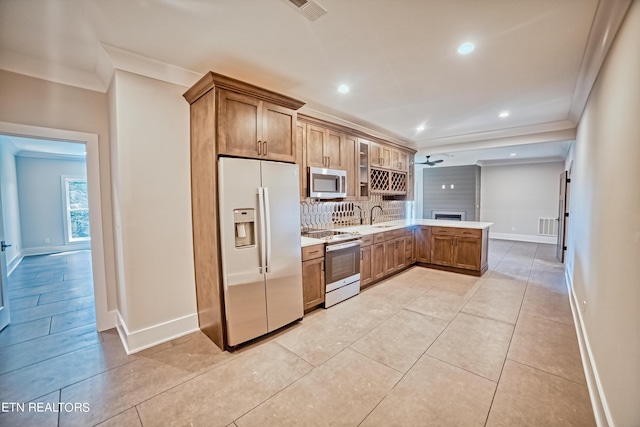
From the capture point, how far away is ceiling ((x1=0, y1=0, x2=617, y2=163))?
71.2 inches

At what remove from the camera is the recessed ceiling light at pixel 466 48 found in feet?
7.32

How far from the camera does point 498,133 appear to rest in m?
5.11

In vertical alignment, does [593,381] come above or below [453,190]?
below

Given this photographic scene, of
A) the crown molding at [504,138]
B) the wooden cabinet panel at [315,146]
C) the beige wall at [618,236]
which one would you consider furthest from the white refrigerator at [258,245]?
the crown molding at [504,138]

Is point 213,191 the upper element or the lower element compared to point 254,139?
lower

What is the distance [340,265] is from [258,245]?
4.53 feet

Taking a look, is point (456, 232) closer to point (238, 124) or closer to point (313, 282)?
point (313, 282)

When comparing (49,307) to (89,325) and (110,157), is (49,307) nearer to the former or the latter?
(89,325)

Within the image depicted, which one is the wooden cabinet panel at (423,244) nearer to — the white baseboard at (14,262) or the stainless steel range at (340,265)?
the stainless steel range at (340,265)

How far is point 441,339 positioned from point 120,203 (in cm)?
347

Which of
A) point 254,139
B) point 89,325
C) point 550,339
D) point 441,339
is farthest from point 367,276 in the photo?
point 89,325

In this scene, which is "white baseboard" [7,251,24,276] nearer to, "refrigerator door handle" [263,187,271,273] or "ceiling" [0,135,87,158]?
"ceiling" [0,135,87,158]

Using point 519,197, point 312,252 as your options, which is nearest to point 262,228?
point 312,252

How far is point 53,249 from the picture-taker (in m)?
6.94
